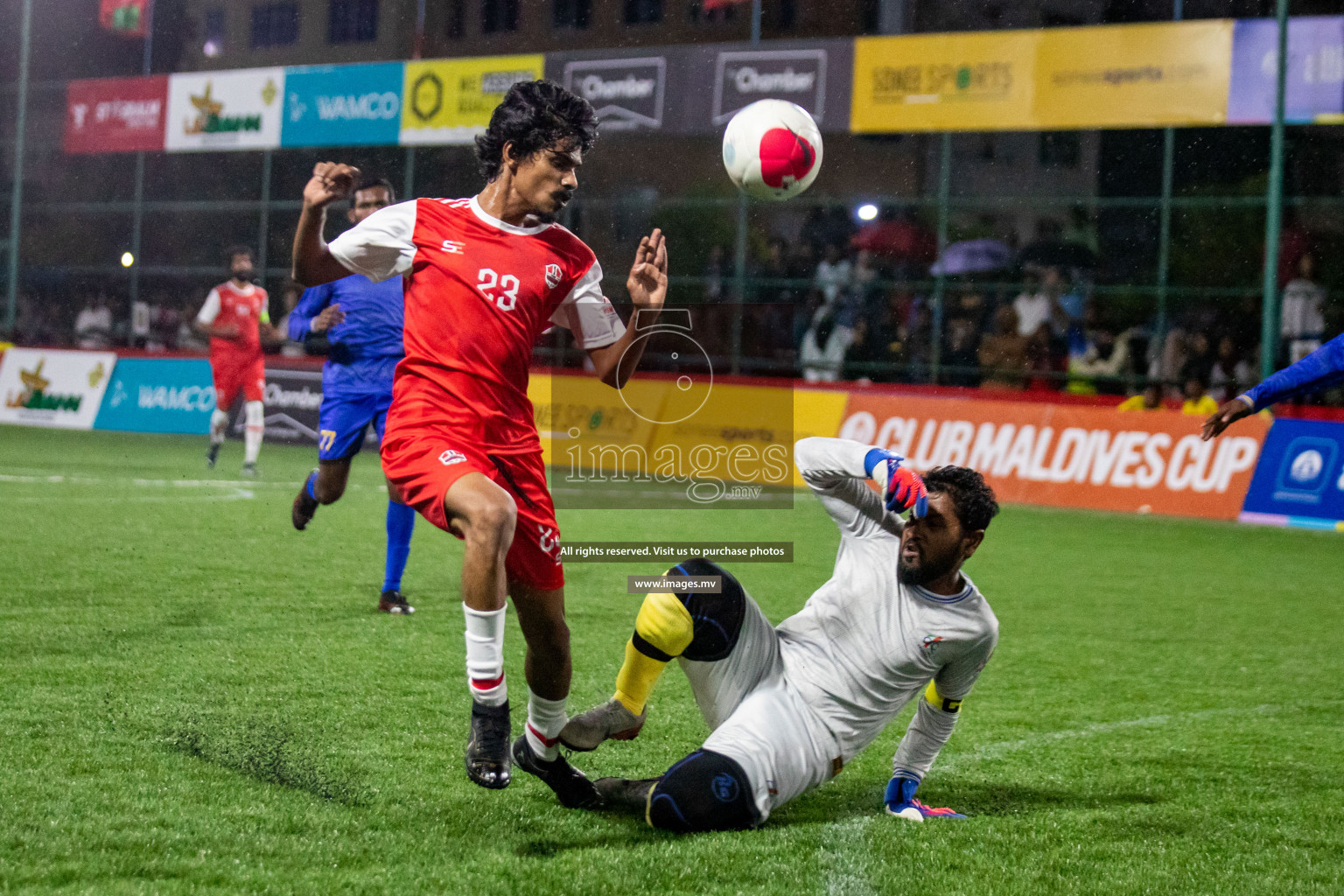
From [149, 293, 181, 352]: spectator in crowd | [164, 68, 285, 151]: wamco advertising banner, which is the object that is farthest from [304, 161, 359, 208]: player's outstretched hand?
[149, 293, 181, 352]: spectator in crowd

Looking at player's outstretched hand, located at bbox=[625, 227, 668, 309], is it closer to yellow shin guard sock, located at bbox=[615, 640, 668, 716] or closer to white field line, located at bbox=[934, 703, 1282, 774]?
yellow shin guard sock, located at bbox=[615, 640, 668, 716]

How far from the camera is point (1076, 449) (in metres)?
13.7

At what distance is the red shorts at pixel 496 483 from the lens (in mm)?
3764

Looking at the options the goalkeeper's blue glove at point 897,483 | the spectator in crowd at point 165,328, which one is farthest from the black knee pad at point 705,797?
the spectator in crowd at point 165,328

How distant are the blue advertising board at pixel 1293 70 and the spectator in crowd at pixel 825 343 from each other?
511cm

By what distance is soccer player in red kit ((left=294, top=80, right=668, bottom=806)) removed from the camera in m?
3.83

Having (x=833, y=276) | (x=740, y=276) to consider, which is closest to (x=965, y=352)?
(x=833, y=276)

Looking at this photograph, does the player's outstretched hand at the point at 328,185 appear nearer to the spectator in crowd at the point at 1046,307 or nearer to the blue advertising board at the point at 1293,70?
the blue advertising board at the point at 1293,70

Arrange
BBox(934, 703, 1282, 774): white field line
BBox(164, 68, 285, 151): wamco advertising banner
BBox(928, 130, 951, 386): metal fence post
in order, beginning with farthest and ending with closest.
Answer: BBox(164, 68, 285, 151): wamco advertising banner < BBox(928, 130, 951, 386): metal fence post < BBox(934, 703, 1282, 774): white field line

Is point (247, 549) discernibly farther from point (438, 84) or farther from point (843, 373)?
point (438, 84)

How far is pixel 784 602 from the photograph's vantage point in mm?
8086

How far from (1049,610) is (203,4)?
27.9 meters

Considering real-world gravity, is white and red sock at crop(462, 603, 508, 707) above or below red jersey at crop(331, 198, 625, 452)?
below

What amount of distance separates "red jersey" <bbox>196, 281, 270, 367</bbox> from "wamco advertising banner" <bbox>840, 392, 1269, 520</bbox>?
242 inches
